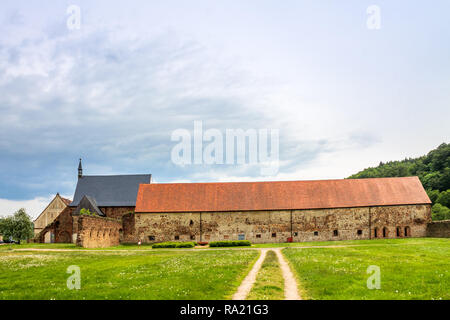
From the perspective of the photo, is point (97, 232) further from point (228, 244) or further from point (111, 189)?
point (111, 189)

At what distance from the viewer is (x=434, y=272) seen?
15812mm

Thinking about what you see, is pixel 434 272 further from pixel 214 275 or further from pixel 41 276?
pixel 41 276

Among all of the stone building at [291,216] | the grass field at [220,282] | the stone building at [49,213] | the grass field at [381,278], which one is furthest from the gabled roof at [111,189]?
the grass field at [381,278]

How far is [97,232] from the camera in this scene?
1713 inches

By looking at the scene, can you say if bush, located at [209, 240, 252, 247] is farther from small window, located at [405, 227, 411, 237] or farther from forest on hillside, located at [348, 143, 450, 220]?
forest on hillside, located at [348, 143, 450, 220]

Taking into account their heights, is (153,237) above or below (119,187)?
below

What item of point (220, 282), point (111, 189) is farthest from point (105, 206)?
point (220, 282)

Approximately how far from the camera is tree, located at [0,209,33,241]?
5381 cm

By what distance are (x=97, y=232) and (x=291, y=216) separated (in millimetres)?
24491

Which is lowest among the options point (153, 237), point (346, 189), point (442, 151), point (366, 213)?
point (153, 237)

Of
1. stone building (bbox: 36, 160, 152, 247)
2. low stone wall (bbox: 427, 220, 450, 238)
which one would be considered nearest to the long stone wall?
low stone wall (bbox: 427, 220, 450, 238)

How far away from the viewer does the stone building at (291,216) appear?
4900 centimetres
